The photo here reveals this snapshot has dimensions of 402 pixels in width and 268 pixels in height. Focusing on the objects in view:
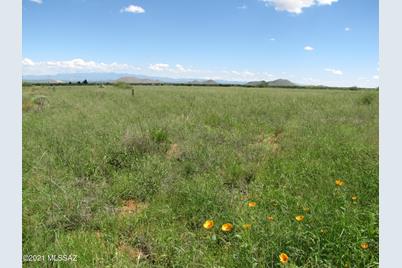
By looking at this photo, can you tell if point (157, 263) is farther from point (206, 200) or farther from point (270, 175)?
point (270, 175)

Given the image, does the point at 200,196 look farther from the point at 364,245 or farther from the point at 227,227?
the point at 364,245

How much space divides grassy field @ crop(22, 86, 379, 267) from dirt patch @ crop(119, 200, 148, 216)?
2 centimetres

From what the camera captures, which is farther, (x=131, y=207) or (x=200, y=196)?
(x=131, y=207)

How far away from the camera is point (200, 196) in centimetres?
343

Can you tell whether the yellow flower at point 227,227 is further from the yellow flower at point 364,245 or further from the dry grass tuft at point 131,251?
the yellow flower at point 364,245

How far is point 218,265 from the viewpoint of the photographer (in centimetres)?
240

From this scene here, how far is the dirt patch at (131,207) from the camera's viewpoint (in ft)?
11.4

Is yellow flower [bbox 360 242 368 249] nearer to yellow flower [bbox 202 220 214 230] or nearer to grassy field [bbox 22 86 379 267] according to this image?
grassy field [bbox 22 86 379 267]

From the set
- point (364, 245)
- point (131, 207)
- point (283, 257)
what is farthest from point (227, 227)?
point (131, 207)

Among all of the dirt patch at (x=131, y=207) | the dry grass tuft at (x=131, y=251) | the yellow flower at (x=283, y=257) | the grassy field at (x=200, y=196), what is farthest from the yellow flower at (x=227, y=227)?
the dirt patch at (x=131, y=207)

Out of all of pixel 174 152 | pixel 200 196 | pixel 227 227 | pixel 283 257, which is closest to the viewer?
pixel 283 257

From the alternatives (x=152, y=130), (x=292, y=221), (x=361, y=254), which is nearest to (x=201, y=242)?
(x=292, y=221)

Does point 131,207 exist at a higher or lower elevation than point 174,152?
lower

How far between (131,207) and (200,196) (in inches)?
35.6
